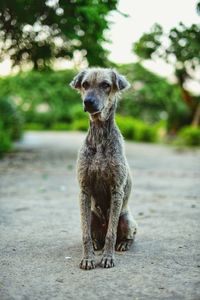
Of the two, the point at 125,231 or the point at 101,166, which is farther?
the point at 125,231

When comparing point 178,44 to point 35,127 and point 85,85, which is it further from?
point 35,127

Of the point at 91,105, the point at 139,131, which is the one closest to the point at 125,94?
the point at 139,131

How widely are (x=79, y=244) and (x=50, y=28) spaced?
18.4 ft

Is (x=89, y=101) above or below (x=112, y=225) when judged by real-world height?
above

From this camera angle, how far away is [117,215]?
509cm

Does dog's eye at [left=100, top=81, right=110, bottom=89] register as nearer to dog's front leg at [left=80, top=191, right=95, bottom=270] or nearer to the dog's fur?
the dog's fur

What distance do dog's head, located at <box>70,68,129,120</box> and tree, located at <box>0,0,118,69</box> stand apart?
257cm

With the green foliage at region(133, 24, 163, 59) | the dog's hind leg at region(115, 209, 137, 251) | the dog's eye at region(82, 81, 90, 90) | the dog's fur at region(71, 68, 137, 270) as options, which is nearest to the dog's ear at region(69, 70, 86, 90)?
Answer: the dog's fur at region(71, 68, 137, 270)

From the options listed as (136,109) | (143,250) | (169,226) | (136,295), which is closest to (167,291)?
(136,295)

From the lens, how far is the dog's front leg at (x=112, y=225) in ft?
16.1

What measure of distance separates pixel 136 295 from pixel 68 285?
25.9 inches

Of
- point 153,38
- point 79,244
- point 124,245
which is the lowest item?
point 79,244

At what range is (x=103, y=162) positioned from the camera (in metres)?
5.02

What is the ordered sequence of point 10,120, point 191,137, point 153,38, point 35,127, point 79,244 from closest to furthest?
point 79,244 < point 153,38 < point 10,120 < point 191,137 < point 35,127
